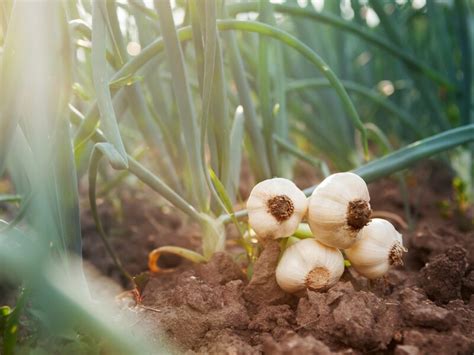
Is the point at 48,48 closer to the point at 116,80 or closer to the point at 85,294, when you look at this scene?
the point at 116,80

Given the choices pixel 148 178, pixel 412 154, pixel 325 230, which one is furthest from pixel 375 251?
pixel 148 178

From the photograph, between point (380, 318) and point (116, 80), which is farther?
point (116, 80)

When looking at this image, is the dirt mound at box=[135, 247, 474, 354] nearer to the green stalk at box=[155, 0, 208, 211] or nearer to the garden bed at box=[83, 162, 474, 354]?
the garden bed at box=[83, 162, 474, 354]

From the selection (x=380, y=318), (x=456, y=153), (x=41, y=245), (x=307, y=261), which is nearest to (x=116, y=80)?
(x=41, y=245)

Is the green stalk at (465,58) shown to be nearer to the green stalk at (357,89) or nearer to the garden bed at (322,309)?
the green stalk at (357,89)

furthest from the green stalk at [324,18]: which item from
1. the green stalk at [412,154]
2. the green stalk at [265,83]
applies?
the green stalk at [412,154]

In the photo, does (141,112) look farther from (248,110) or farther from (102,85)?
(102,85)

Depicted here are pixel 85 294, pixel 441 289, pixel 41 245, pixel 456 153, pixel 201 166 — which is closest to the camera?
pixel 41 245
